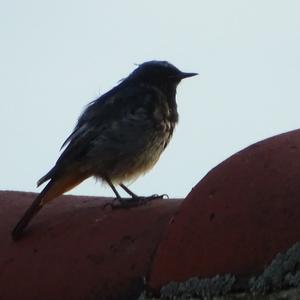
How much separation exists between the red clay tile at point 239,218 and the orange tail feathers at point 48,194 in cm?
111

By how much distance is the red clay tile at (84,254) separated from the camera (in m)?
3.31

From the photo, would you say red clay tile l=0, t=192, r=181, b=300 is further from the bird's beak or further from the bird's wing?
the bird's beak

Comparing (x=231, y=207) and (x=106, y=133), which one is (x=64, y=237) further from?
(x=106, y=133)

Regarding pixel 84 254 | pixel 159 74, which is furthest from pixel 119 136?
pixel 84 254

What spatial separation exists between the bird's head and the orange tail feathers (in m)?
1.27

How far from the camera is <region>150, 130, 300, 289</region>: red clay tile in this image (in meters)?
2.73

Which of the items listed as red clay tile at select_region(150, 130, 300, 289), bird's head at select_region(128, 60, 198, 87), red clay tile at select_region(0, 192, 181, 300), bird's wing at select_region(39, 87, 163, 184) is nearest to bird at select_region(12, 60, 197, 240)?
bird's wing at select_region(39, 87, 163, 184)

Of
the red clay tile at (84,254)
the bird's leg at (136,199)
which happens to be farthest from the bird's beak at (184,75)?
the red clay tile at (84,254)

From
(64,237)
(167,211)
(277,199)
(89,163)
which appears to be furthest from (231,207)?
(89,163)

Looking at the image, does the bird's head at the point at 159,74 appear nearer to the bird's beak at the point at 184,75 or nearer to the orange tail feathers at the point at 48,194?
the bird's beak at the point at 184,75

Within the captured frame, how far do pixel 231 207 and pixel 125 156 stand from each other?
11.9 feet

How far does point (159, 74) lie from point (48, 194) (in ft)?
8.20

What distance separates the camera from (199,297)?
2.84m

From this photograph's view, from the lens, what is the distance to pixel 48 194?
5098 mm
